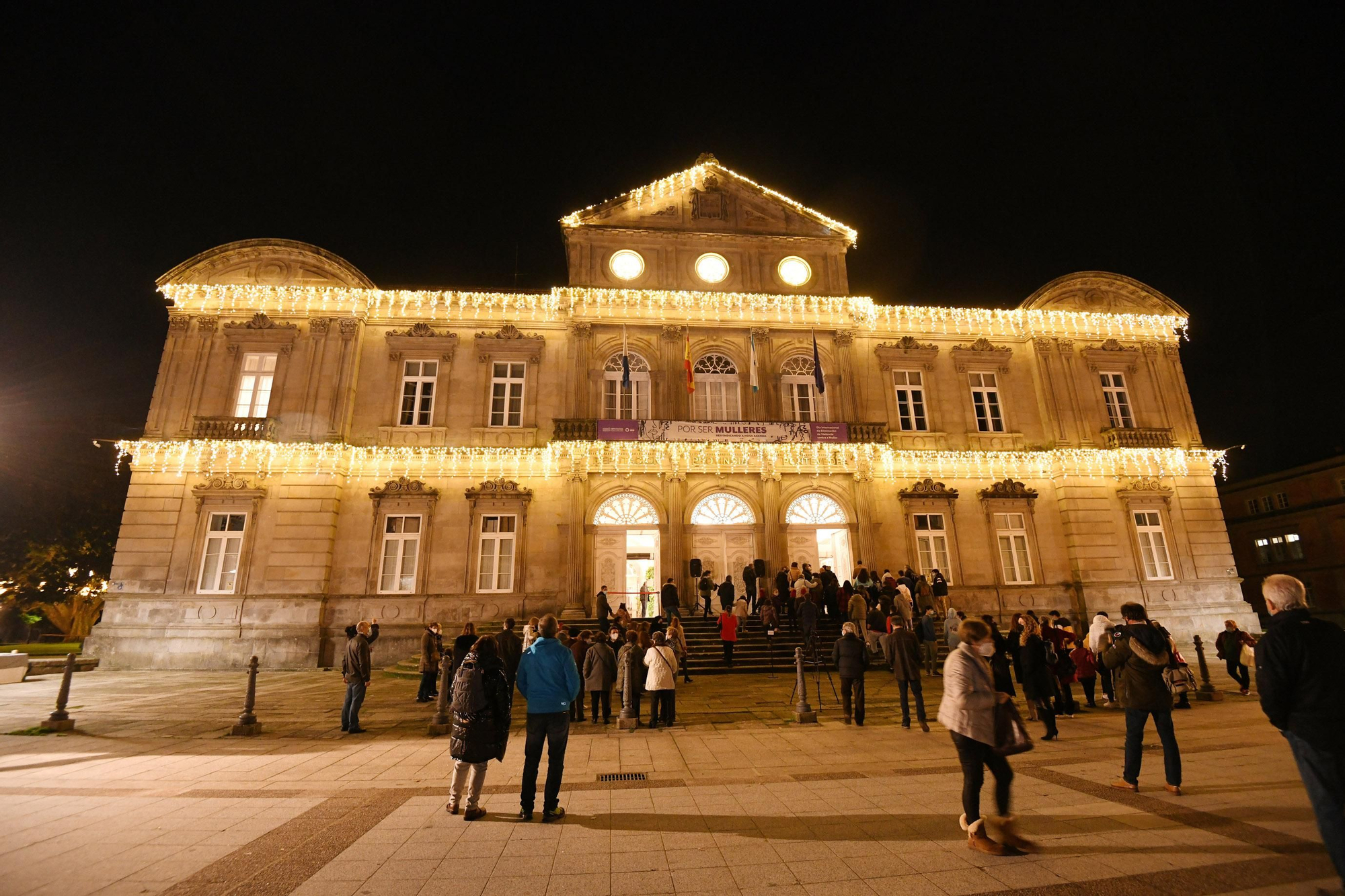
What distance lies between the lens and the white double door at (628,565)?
20.0 meters

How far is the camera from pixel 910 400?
896 inches

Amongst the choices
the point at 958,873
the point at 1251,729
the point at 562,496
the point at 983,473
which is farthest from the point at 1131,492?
the point at 958,873

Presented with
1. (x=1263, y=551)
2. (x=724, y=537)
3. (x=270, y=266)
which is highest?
(x=270, y=266)

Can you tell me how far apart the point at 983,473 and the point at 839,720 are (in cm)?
1474

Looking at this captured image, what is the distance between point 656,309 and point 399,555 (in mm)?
11931

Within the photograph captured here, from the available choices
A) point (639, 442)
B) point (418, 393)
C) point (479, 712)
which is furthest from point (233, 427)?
point (479, 712)

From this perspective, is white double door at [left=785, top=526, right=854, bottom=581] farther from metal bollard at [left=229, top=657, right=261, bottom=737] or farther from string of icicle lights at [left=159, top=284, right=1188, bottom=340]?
metal bollard at [left=229, top=657, right=261, bottom=737]

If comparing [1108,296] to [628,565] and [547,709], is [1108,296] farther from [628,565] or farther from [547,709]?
[547,709]

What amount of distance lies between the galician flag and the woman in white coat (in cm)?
1249

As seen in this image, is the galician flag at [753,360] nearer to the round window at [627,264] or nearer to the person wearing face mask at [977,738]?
the round window at [627,264]

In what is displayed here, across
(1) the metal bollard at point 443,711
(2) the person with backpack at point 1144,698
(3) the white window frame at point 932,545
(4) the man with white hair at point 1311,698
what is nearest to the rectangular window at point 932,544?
(3) the white window frame at point 932,545

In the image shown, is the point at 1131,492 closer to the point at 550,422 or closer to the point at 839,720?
the point at 839,720

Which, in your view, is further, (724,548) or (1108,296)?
(1108,296)

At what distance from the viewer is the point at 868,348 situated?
22.9m
